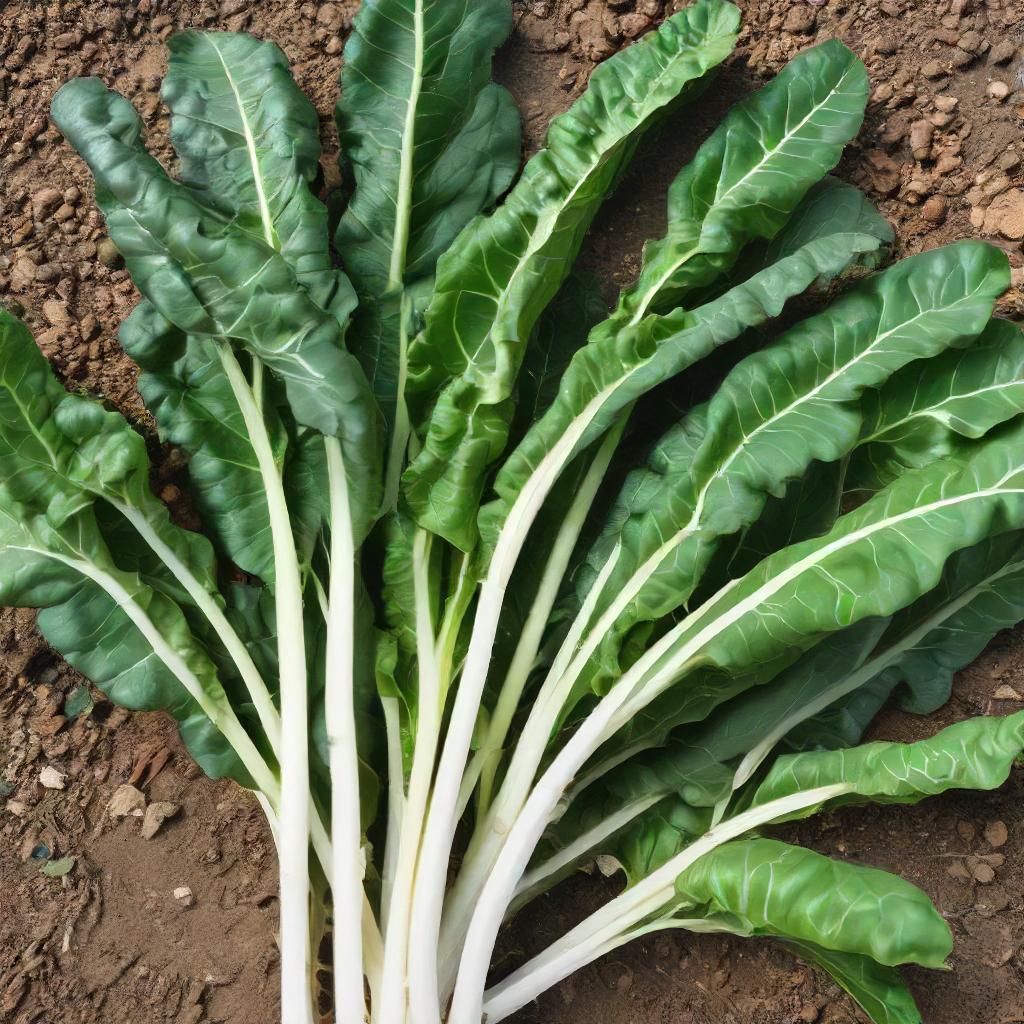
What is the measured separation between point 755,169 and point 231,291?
102 cm

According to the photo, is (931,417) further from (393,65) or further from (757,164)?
(393,65)

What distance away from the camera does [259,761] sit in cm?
192

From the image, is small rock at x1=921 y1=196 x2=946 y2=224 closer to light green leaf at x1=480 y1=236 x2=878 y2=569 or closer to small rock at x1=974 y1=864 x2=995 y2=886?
light green leaf at x1=480 y1=236 x2=878 y2=569

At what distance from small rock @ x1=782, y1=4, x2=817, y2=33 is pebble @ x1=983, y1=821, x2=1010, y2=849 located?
1.77m

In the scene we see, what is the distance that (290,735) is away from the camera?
1861mm

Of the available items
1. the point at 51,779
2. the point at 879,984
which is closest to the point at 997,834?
the point at 879,984

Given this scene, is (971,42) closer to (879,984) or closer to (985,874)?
(985,874)

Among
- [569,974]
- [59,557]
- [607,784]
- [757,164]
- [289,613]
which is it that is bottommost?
[569,974]

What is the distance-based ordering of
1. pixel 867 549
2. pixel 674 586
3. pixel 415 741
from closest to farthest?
pixel 867 549, pixel 674 586, pixel 415 741

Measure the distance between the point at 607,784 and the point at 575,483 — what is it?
61 cm

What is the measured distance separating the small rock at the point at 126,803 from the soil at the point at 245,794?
0.01 m

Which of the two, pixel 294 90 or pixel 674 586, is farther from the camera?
pixel 294 90

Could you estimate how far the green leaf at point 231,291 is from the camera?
1.72 m

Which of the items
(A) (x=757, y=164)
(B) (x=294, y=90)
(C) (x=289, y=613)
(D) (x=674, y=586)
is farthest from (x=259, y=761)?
(A) (x=757, y=164)
